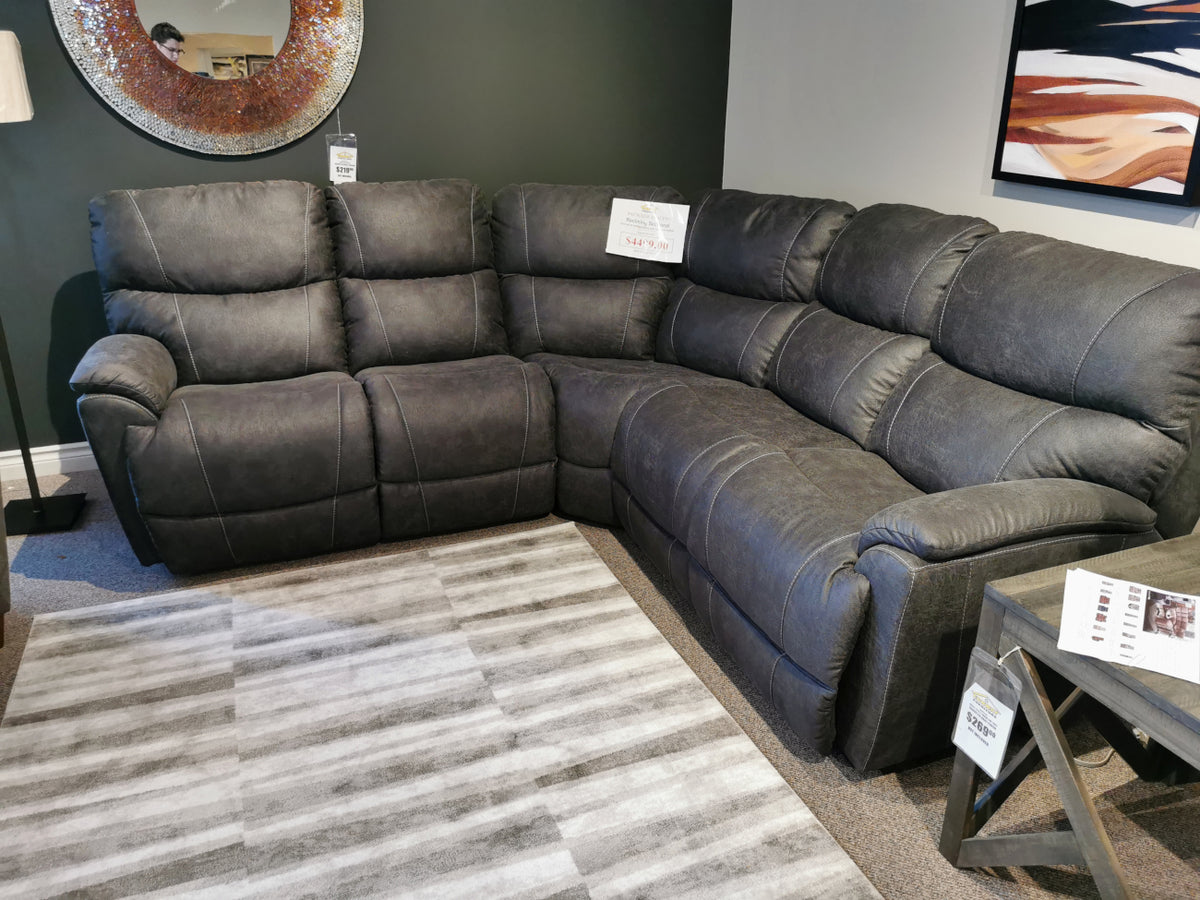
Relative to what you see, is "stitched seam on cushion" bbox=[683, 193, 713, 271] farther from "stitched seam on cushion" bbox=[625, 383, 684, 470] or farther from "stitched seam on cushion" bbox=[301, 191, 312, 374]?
"stitched seam on cushion" bbox=[301, 191, 312, 374]

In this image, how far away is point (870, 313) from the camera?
2619 mm

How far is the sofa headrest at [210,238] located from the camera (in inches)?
113

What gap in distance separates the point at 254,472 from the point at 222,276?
0.78m

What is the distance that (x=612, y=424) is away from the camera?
112 inches

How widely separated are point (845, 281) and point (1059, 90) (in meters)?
0.74

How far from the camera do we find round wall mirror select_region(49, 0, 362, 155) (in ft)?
10.0

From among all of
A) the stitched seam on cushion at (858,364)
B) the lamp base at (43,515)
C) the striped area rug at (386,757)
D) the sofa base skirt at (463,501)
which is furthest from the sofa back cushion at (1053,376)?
the lamp base at (43,515)

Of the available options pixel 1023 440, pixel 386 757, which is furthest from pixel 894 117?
pixel 386 757

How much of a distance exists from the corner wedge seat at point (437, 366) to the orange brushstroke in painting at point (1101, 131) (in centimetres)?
163

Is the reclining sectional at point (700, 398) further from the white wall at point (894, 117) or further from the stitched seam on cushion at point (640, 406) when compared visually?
the white wall at point (894, 117)

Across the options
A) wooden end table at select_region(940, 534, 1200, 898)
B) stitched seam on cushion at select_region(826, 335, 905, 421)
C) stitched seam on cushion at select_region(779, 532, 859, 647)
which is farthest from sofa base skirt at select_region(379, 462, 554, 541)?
wooden end table at select_region(940, 534, 1200, 898)

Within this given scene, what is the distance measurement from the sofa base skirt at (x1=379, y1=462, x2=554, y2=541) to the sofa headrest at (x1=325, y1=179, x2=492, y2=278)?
0.84m

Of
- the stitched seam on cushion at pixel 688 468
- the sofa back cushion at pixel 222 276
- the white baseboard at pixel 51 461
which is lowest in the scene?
the white baseboard at pixel 51 461

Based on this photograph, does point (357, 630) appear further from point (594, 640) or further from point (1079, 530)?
point (1079, 530)
